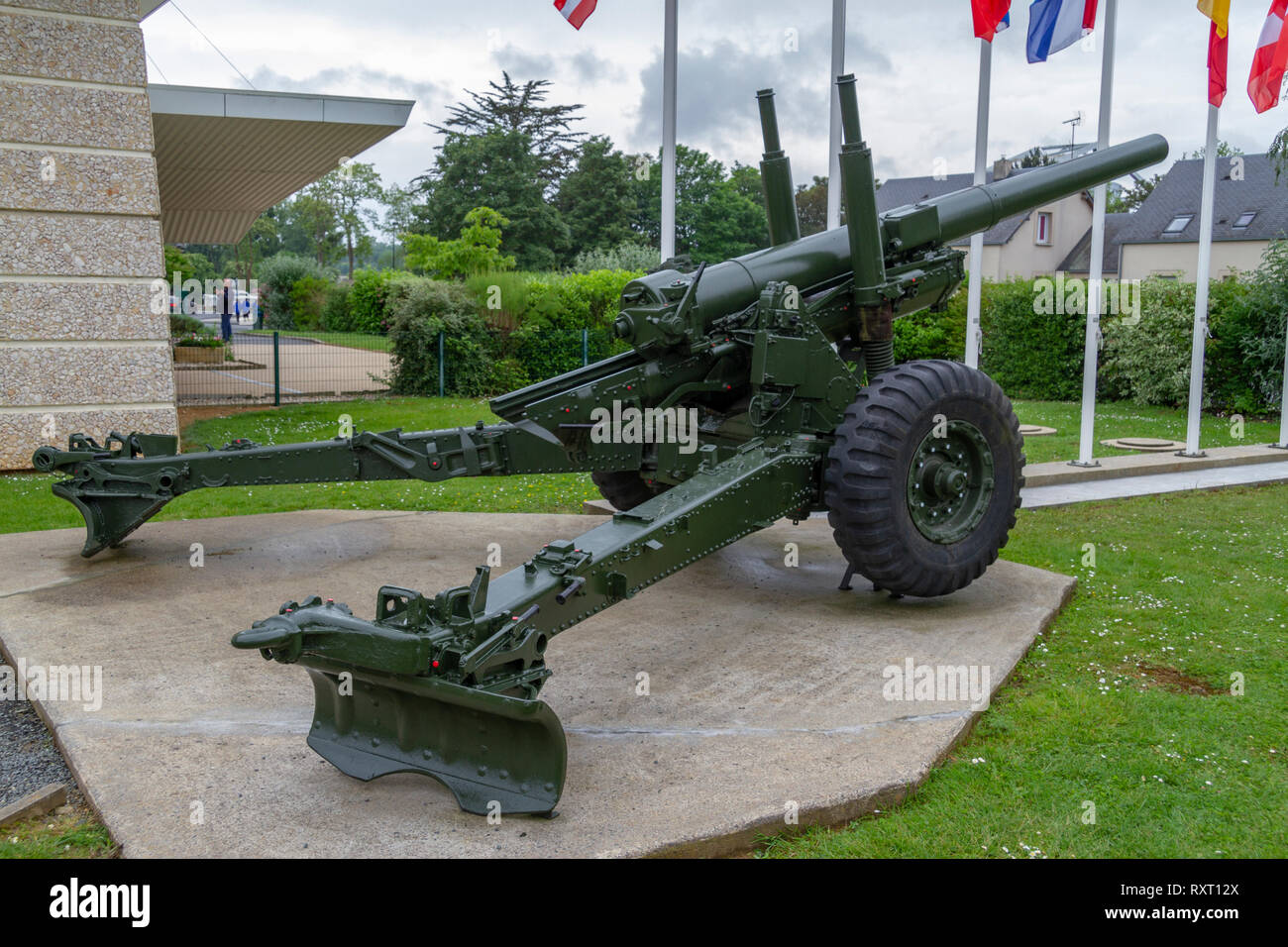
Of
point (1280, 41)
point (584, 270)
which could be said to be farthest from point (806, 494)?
point (584, 270)

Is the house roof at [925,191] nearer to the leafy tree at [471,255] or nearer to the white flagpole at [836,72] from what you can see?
the leafy tree at [471,255]

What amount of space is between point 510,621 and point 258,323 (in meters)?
42.2

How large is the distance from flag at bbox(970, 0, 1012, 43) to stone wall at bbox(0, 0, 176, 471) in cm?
786

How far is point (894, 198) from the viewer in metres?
39.7

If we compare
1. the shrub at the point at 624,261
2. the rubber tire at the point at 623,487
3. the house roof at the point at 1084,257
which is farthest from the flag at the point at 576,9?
the house roof at the point at 1084,257

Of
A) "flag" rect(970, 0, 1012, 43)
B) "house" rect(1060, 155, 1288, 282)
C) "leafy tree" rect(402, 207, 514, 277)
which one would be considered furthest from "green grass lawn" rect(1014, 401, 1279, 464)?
"house" rect(1060, 155, 1288, 282)

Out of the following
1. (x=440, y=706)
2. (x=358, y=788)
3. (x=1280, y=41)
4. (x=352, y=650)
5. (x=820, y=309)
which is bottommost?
(x=358, y=788)

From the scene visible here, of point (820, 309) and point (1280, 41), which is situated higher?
point (1280, 41)

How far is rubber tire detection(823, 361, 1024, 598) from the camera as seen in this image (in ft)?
19.0

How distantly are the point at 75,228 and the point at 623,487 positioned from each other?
22.1ft

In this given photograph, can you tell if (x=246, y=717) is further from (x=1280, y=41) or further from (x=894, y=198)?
(x=894, y=198)

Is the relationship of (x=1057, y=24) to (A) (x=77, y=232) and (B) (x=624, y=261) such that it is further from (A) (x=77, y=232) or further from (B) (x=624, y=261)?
(B) (x=624, y=261)
